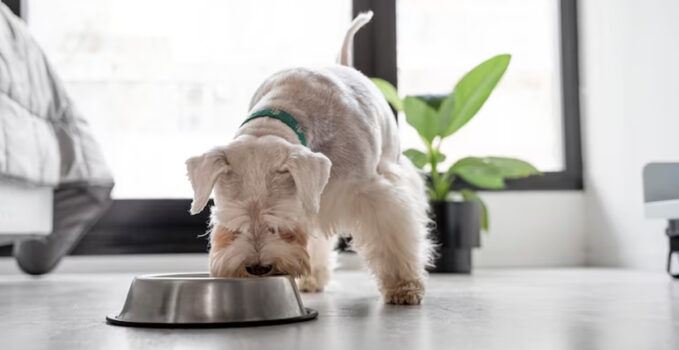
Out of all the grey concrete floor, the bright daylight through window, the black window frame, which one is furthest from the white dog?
the bright daylight through window

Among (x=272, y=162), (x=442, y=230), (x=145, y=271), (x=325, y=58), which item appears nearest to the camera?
(x=272, y=162)

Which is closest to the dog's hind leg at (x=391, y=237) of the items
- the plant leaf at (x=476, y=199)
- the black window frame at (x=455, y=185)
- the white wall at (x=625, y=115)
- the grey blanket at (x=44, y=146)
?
the grey blanket at (x=44, y=146)

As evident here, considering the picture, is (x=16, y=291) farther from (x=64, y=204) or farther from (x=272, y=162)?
(x=272, y=162)

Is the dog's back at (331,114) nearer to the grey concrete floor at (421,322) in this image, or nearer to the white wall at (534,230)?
the grey concrete floor at (421,322)

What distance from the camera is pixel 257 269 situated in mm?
1786

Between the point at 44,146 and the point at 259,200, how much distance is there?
1.68 meters

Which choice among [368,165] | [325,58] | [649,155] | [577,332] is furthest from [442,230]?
[577,332]

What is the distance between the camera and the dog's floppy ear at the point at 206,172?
6.11 feet

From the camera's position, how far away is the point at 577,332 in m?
1.46

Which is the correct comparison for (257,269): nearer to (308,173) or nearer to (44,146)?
(308,173)

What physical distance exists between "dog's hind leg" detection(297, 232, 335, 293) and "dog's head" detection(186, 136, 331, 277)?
74 cm

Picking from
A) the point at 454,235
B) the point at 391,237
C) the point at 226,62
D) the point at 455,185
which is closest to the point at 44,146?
the point at 226,62

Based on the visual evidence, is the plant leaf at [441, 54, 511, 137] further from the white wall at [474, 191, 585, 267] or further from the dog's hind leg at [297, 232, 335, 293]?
the dog's hind leg at [297, 232, 335, 293]

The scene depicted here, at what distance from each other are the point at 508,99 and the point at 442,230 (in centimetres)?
123
